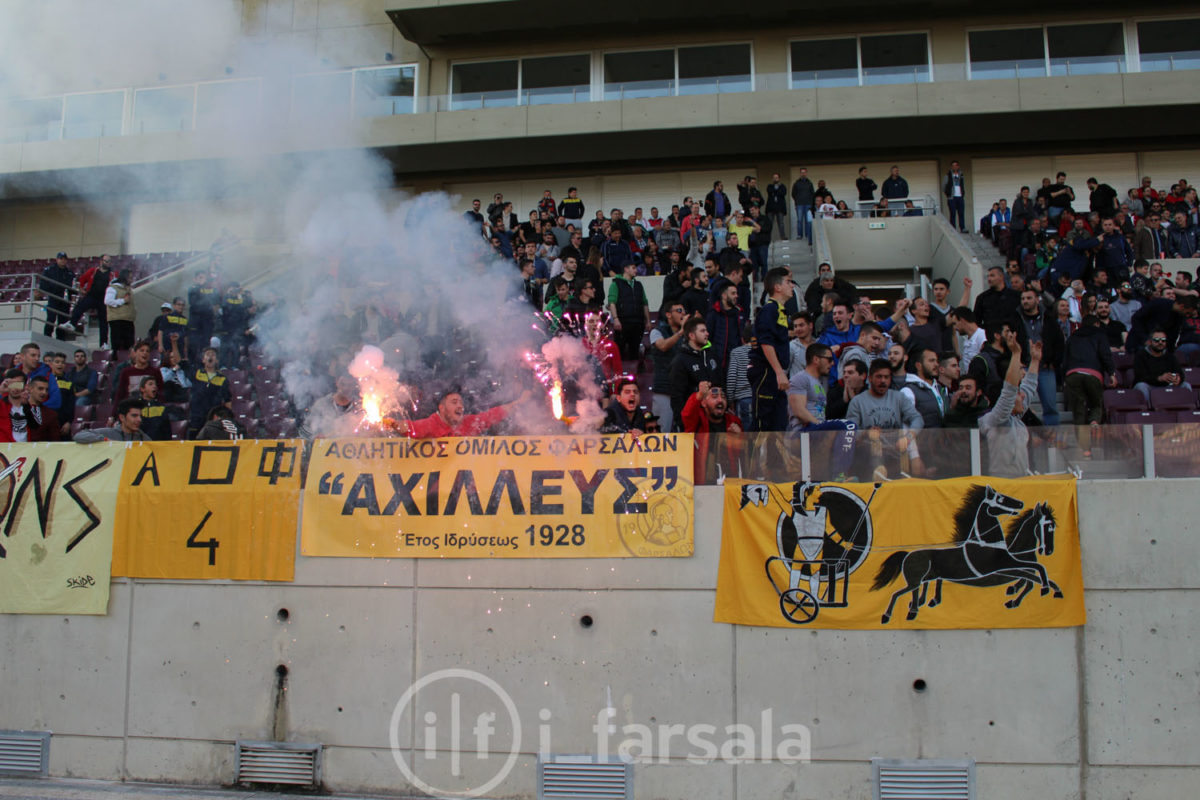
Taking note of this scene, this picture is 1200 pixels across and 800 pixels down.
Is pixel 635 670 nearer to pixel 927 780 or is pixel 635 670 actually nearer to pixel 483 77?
pixel 927 780

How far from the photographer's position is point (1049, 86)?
20.5m

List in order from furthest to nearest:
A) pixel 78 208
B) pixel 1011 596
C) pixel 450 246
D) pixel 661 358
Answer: pixel 78 208 → pixel 450 246 → pixel 661 358 → pixel 1011 596

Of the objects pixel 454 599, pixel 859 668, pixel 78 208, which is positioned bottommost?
pixel 859 668

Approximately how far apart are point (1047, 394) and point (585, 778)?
6256 mm

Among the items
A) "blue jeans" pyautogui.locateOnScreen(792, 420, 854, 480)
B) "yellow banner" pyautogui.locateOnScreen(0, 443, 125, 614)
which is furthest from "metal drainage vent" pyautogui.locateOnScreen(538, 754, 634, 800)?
"yellow banner" pyautogui.locateOnScreen(0, 443, 125, 614)

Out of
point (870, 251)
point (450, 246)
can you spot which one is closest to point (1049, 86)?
point (870, 251)

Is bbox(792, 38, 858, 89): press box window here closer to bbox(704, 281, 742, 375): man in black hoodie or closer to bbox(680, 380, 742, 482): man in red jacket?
bbox(704, 281, 742, 375): man in black hoodie

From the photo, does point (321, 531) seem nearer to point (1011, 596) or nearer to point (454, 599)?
point (454, 599)

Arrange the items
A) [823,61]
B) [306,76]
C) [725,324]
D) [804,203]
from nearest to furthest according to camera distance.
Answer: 1. [725,324]
2. [804,203]
3. [306,76]
4. [823,61]

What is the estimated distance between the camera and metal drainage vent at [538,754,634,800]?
22.5 feet

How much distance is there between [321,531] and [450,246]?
7.44 meters

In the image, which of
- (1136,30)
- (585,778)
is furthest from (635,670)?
(1136,30)

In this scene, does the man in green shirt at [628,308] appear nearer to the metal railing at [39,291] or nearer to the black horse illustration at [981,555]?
the black horse illustration at [981,555]

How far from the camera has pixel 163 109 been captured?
21781 millimetres
